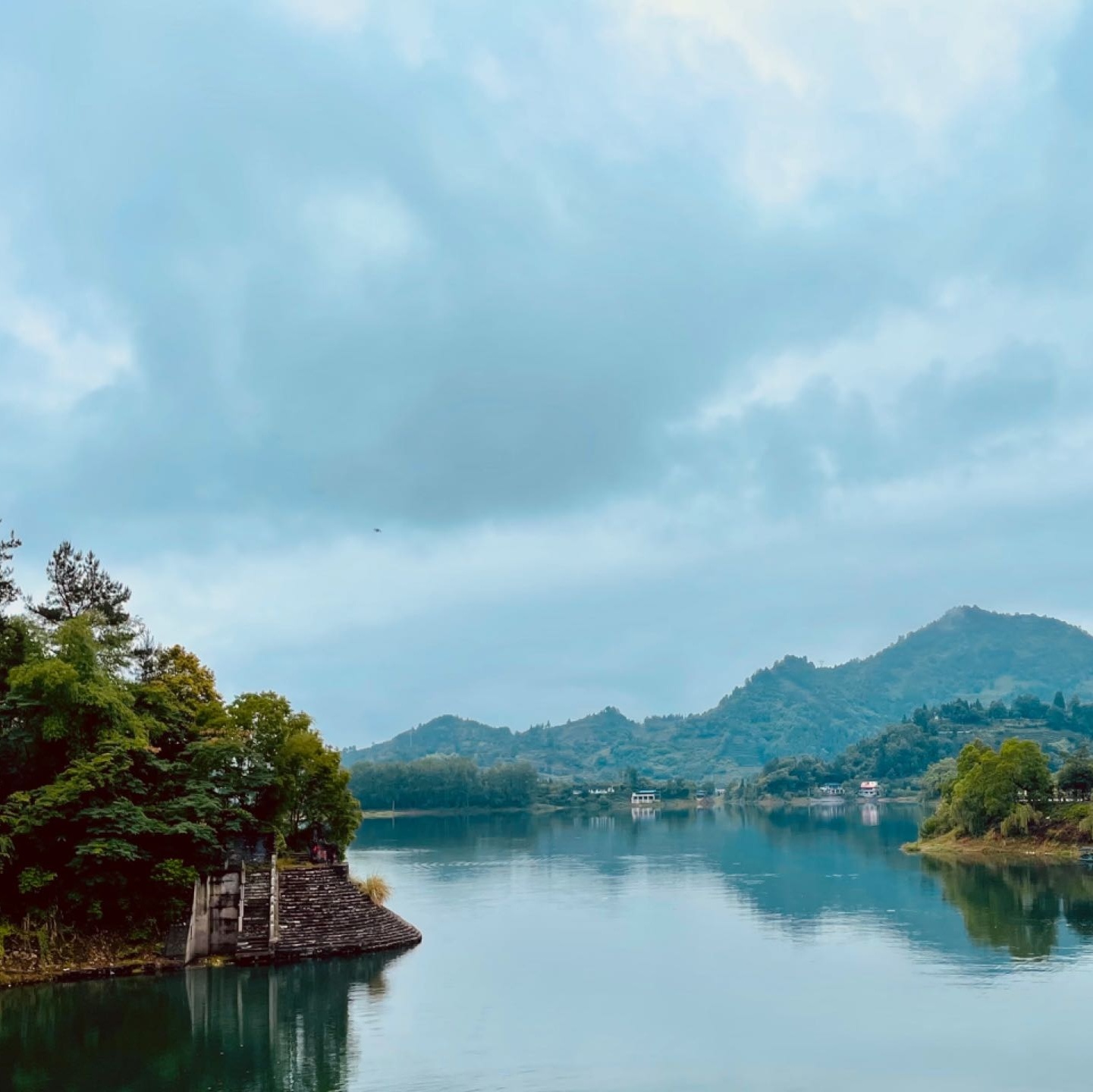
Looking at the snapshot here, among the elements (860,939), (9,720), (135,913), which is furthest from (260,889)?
(860,939)

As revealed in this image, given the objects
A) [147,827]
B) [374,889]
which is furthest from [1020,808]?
[147,827]

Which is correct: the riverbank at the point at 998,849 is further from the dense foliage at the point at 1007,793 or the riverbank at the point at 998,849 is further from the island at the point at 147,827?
the island at the point at 147,827

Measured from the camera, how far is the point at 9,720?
142ft

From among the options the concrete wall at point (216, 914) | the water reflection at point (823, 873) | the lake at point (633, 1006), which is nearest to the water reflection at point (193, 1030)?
the lake at point (633, 1006)

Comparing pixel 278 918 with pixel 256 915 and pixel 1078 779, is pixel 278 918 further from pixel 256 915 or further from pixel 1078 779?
pixel 1078 779

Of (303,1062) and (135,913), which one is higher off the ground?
(135,913)

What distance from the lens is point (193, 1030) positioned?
33.9 m

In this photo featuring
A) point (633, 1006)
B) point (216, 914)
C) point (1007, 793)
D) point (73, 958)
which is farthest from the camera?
point (1007, 793)

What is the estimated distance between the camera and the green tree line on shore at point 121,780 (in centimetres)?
4016

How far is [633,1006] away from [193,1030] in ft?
46.5

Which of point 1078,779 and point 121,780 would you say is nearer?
point 121,780

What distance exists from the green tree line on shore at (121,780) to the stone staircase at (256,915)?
166cm

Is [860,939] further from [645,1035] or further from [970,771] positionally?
[970,771]

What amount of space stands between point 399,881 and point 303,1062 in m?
49.1
